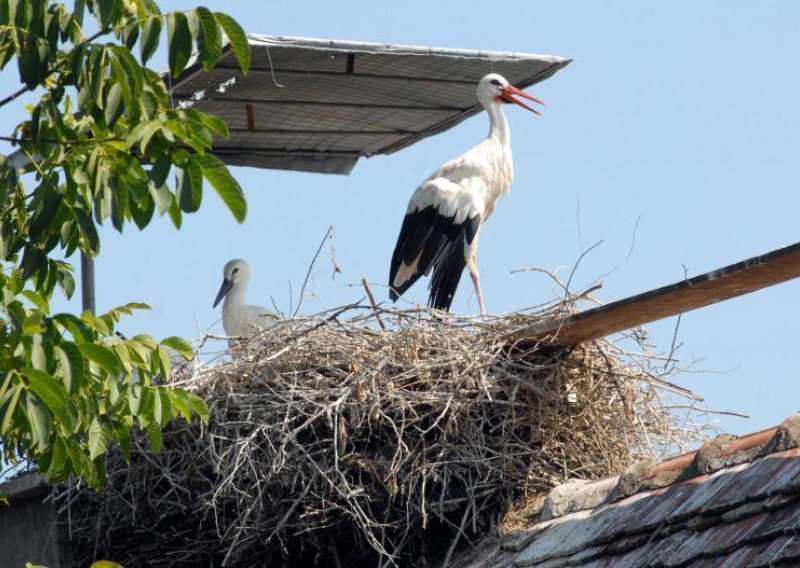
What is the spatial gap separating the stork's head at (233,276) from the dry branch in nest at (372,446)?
277 cm

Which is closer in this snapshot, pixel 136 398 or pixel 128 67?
pixel 128 67

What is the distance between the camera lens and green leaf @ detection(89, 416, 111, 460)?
13.6 feet

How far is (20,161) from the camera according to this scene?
5539 mm

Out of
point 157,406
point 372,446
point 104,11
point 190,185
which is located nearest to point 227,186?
point 190,185

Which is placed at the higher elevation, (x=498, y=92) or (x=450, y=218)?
(x=498, y=92)

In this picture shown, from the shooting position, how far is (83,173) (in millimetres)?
3820

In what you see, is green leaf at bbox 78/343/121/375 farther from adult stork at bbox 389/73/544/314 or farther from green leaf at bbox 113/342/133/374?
adult stork at bbox 389/73/544/314

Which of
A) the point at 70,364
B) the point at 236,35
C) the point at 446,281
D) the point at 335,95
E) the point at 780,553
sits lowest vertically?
the point at 780,553

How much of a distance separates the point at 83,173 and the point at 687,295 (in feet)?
6.86

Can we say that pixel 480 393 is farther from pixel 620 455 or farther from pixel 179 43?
pixel 179 43

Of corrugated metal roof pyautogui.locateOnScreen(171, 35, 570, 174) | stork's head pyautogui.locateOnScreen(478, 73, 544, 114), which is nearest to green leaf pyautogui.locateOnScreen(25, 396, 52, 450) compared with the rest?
corrugated metal roof pyautogui.locateOnScreen(171, 35, 570, 174)

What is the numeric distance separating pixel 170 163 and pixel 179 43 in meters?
0.27

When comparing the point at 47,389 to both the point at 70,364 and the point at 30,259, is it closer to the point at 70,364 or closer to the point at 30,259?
the point at 70,364

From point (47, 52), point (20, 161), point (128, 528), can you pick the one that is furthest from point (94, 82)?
point (128, 528)
